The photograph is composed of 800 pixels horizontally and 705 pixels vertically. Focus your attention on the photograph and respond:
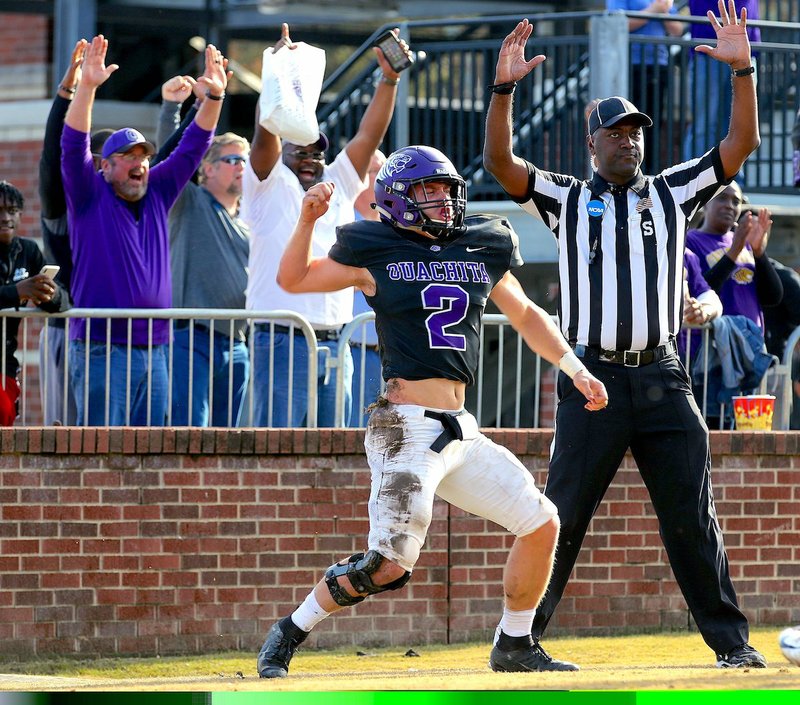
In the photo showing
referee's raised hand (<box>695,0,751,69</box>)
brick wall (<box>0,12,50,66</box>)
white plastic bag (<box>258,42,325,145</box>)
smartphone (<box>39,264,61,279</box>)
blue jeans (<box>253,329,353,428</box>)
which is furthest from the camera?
brick wall (<box>0,12,50,66</box>)

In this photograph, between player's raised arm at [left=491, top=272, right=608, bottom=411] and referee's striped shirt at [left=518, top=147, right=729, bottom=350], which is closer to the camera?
player's raised arm at [left=491, top=272, right=608, bottom=411]

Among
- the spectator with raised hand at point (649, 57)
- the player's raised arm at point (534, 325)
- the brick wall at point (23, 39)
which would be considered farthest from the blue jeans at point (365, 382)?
the brick wall at point (23, 39)

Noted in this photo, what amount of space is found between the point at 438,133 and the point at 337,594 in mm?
6842

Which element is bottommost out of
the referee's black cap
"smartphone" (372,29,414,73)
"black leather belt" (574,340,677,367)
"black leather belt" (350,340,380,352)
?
"black leather belt" (574,340,677,367)

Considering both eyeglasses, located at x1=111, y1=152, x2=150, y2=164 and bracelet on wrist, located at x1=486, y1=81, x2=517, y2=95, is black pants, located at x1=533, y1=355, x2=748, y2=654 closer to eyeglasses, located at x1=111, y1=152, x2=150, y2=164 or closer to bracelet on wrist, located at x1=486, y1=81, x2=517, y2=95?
bracelet on wrist, located at x1=486, y1=81, x2=517, y2=95

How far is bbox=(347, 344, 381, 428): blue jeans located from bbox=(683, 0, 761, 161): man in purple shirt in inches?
163

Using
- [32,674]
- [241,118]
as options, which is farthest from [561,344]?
[241,118]

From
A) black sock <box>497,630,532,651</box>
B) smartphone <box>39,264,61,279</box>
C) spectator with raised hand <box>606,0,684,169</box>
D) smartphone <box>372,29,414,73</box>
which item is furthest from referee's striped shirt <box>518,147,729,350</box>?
spectator with raised hand <box>606,0,684,169</box>

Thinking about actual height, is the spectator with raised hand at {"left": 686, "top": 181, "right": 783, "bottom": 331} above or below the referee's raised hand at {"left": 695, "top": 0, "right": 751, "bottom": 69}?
below

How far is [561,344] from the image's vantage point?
696 centimetres

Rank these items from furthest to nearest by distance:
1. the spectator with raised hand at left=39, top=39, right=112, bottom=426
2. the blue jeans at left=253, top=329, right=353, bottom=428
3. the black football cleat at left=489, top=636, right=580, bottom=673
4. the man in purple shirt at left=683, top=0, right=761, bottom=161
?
the man in purple shirt at left=683, top=0, right=761, bottom=161 < the blue jeans at left=253, top=329, right=353, bottom=428 < the spectator with raised hand at left=39, top=39, right=112, bottom=426 < the black football cleat at left=489, top=636, right=580, bottom=673

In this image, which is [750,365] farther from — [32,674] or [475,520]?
[32,674]

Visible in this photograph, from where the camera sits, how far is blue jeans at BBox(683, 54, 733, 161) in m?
12.4

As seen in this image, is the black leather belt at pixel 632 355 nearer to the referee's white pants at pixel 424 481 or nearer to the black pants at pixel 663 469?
the black pants at pixel 663 469
